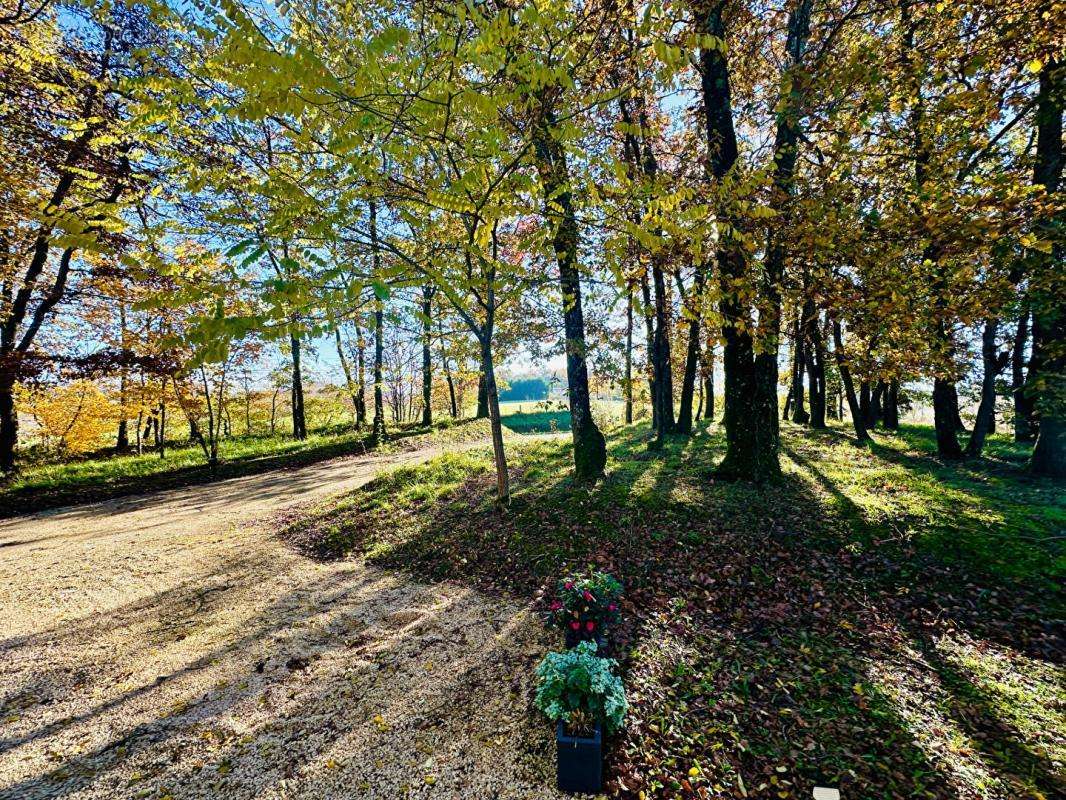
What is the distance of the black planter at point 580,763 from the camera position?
9.04 ft

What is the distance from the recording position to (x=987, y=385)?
959 cm

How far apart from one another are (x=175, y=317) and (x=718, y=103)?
44.2 feet

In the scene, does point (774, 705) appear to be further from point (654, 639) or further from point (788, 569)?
point (788, 569)

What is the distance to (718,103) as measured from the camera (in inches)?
265

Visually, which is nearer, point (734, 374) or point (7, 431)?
point (734, 374)

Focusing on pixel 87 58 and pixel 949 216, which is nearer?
pixel 949 216

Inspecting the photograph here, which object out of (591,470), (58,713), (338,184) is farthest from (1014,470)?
(58,713)

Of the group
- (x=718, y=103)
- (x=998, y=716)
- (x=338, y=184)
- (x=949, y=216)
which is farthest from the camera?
(x=718, y=103)

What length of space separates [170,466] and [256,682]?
1393cm

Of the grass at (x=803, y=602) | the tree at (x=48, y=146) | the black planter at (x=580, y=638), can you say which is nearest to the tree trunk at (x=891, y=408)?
the grass at (x=803, y=602)

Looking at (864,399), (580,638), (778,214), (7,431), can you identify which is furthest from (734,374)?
(7,431)

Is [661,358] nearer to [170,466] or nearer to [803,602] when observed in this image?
[803,602]

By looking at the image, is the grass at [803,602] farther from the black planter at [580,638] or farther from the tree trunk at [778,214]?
the tree trunk at [778,214]

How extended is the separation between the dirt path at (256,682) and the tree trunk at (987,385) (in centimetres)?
1156
